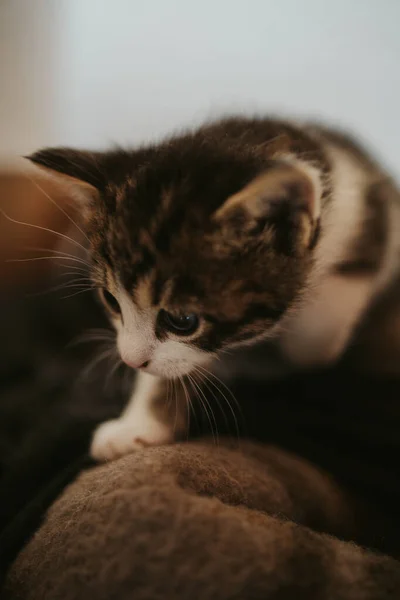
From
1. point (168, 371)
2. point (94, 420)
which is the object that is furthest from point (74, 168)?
point (94, 420)

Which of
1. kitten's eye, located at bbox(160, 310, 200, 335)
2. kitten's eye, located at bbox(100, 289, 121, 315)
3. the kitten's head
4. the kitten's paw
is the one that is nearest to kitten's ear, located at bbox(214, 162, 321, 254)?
the kitten's head

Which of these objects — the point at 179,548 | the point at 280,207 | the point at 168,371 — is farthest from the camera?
the point at 168,371

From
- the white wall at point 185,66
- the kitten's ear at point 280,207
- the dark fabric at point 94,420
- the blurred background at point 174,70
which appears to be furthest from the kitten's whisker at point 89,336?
the kitten's ear at point 280,207

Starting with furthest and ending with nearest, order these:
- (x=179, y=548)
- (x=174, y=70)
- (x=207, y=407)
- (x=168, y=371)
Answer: (x=174, y=70)
(x=207, y=407)
(x=168, y=371)
(x=179, y=548)

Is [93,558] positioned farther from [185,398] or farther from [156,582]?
[185,398]

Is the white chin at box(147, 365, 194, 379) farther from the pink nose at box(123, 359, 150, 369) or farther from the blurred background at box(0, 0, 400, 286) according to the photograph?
the blurred background at box(0, 0, 400, 286)

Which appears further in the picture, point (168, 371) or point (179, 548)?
point (168, 371)

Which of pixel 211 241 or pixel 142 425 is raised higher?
pixel 211 241

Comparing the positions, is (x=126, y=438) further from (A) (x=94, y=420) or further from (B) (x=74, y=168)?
(B) (x=74, y=168)
